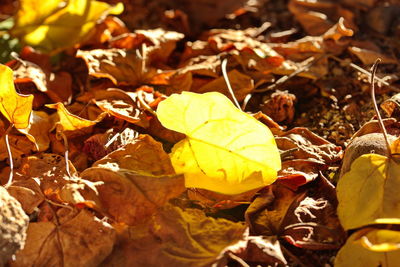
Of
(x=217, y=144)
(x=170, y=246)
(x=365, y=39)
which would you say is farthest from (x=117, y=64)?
(x=365, y=39)

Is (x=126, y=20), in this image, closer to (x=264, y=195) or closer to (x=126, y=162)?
(x=126, y=162)

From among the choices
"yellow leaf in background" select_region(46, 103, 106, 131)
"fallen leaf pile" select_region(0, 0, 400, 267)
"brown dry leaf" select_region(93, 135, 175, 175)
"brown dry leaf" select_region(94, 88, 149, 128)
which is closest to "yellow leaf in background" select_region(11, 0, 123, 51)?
"fallen leaf pile" select_region(0, 0, 400, 267)

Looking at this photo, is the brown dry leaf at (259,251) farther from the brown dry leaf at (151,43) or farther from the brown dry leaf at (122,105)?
the brown dry leaf at (151,43)

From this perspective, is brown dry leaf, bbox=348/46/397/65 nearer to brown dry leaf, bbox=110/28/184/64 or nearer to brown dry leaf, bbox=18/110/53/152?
brown dry leaf, bbox=110/28/184/64

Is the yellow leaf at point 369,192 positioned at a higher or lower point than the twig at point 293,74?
higher

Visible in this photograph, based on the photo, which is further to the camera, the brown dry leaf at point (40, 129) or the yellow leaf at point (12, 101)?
the brown dry leaf at point (40, 129)

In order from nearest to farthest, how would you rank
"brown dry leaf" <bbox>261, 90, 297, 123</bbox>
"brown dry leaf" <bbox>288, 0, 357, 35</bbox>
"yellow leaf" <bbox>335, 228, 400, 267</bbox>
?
"yellow leaf" <bbox>335, 228, 400, 267</bbox> < "brown dry leaf" <bbox>261, 90, 297, 123</bbox> < "brown dry leaf" <bbox>288, 0, 357, 35</bbox>

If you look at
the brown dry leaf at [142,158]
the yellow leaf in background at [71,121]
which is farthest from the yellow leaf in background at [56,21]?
the brown dry leaf at [142,158]
